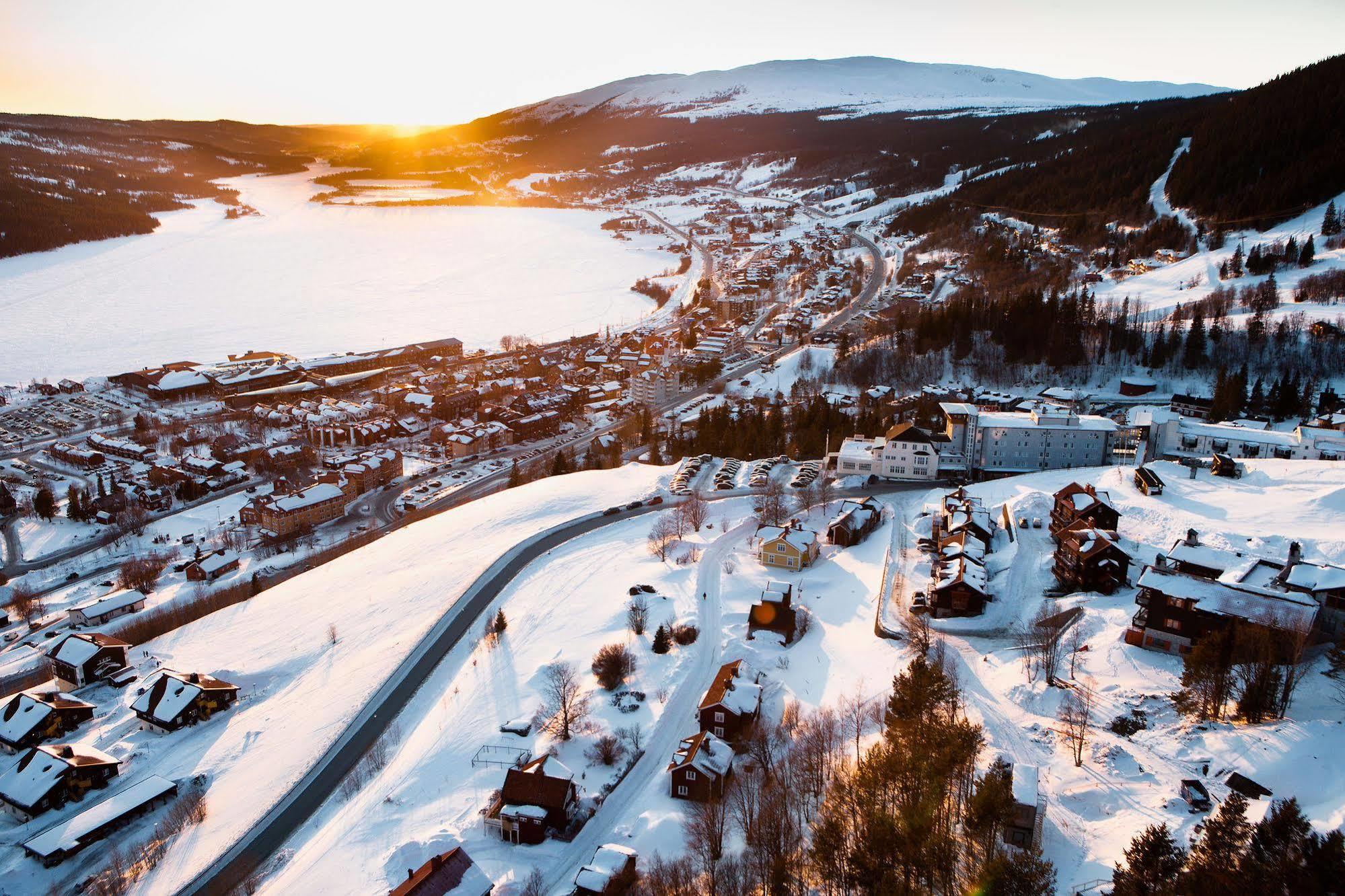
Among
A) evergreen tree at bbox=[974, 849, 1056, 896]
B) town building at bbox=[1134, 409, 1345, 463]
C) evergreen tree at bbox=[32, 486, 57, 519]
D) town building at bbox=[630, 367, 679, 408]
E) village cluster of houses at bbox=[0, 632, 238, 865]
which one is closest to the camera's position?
evergreen tree at bbox=[974, 849, 1056, 896]

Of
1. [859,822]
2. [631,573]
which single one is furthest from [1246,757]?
[631,573]

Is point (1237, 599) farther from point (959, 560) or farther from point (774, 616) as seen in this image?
point (774, 616)

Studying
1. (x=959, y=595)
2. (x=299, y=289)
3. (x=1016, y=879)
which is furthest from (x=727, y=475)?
(x=299, y=289)

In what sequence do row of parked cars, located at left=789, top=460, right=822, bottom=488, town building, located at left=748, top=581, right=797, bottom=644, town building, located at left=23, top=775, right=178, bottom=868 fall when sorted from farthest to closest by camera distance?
row of parked cars, located at left=789, top=460, right=822, bottom=488
town building, located at left=748, top=581, right=797, bottom=644
town building, located at left=23, top=775, right=178, bottom=868

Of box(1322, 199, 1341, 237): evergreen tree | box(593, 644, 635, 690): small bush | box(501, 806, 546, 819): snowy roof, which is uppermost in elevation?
box(1322, 199, 1341, 237): evergreen tree

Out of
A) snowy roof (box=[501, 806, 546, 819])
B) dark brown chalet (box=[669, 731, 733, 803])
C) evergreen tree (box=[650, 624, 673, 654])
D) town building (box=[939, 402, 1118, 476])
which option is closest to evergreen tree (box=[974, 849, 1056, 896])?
dark brown chalet (box=[669, 731, 733, 803])

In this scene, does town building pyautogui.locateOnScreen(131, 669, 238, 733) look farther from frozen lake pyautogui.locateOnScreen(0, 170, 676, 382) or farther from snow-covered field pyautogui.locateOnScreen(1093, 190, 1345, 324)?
frozen lake pyautogui.locateOnScreen(0, 170, 676, 382)

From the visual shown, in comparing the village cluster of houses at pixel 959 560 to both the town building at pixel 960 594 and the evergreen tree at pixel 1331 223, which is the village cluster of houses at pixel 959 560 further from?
the evergreen tree at pixel 1331 223

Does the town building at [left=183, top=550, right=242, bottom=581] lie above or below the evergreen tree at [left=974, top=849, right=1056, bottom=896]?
below

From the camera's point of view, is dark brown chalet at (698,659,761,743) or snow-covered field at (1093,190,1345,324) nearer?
dark brown chalet at (698,659,761,743)
